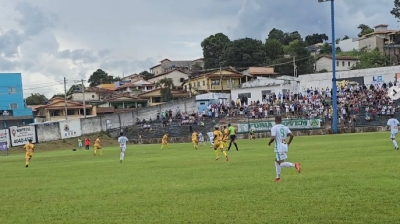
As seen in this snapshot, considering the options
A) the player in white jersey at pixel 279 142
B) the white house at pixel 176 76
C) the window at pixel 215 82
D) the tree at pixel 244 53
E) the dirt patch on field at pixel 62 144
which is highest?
the tree at pixel 244 53

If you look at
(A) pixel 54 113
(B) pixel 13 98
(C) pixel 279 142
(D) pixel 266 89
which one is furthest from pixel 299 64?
(C) pixel 279 142

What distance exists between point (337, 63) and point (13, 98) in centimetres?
6261

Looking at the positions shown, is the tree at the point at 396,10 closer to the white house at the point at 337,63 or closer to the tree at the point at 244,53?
the white house at the point at 337,63

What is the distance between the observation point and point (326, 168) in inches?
597

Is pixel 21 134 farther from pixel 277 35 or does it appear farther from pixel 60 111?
pixel 277 35

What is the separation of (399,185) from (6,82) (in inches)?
2963

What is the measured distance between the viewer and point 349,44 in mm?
107250

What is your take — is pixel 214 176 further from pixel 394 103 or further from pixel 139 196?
pixel 394 103

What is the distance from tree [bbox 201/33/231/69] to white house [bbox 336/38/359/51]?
29656 millimetres

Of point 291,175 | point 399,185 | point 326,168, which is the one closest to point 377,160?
point 326,168

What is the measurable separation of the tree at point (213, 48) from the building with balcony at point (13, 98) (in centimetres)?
4464

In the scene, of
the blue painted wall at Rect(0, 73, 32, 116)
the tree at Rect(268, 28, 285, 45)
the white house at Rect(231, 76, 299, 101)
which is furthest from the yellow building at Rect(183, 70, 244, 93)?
the tree at Rect(268, 28, 285, 45)

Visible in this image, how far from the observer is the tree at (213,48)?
104 meters

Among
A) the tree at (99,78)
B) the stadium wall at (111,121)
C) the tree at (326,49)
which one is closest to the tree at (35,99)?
the tree at (99,78)
